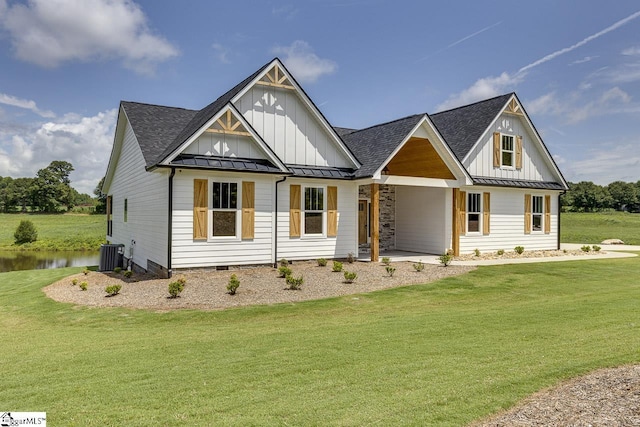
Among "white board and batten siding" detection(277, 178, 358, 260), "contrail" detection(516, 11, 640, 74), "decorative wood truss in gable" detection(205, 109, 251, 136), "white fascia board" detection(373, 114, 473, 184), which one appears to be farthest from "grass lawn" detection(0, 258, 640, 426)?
"contrail" detection(516, 11, 640, 74)

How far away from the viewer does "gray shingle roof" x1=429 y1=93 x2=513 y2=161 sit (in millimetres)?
19141

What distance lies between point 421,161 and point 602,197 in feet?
251

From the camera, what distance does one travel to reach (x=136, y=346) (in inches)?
262

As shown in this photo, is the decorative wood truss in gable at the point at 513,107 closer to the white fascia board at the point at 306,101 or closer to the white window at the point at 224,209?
the white fascia board at the point at 306,101

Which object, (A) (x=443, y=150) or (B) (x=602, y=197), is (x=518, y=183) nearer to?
(A) (x=443, y=150)

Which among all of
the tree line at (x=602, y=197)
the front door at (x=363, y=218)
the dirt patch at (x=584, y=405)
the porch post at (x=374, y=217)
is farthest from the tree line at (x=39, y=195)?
the tree line at (x=602, y=197)

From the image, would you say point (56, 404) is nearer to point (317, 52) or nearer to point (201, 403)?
point (201, 403)

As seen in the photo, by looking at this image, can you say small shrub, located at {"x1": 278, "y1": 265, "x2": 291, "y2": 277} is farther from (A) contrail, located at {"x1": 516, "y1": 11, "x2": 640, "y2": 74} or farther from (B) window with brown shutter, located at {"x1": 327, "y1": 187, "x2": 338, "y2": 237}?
(A) contrail, located at {"x1": 516, "y1": 11, "x2": 640, "y2": 74}

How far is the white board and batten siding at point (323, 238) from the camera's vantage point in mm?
14875

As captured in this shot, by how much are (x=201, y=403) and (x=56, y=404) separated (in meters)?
1.54

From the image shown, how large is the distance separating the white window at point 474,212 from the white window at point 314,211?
733 centimetres

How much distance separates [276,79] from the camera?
14.9 m

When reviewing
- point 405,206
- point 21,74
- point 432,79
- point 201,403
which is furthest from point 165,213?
point 21,74

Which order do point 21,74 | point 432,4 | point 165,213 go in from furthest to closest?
point 21,74
point 432,4
point 165,213
